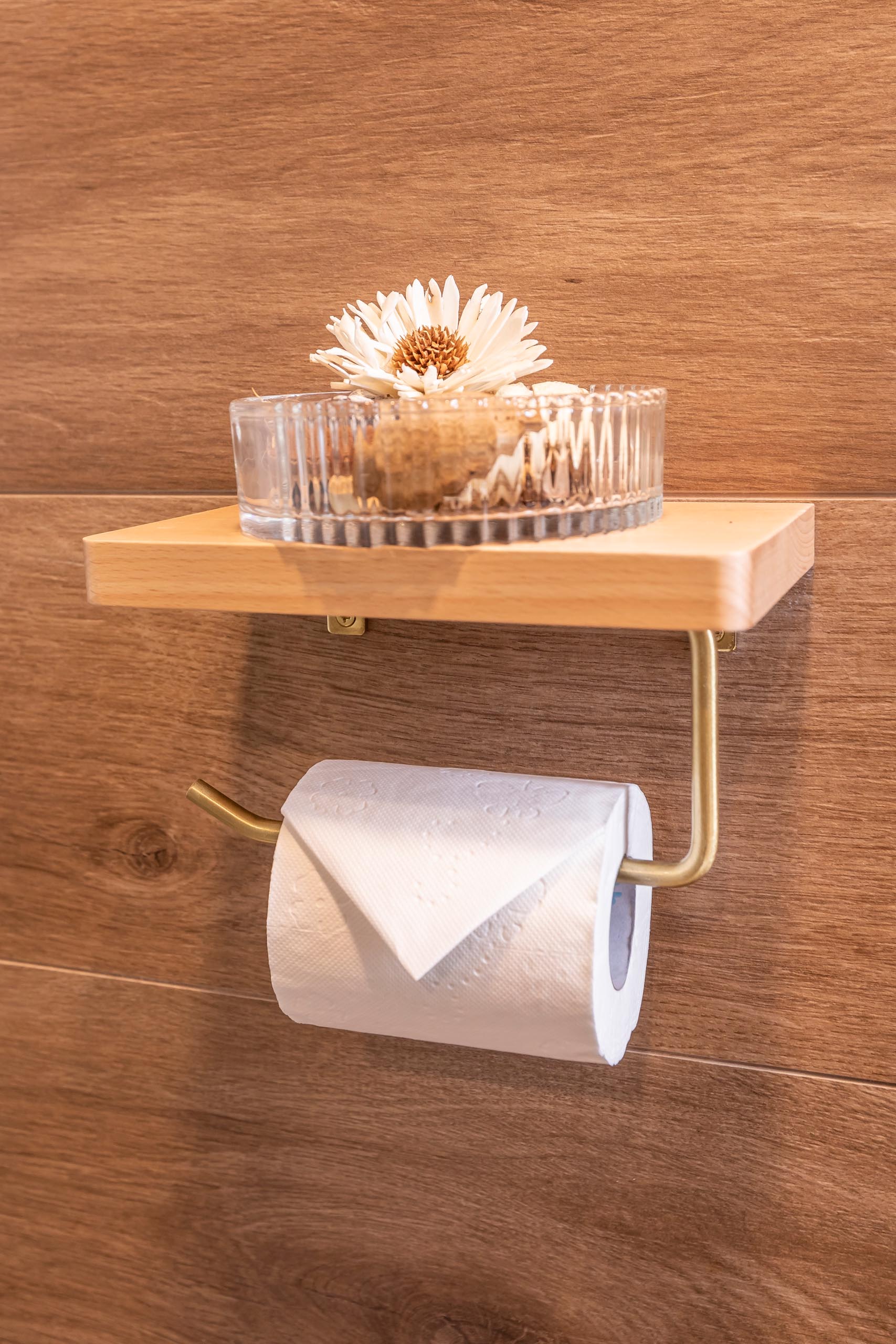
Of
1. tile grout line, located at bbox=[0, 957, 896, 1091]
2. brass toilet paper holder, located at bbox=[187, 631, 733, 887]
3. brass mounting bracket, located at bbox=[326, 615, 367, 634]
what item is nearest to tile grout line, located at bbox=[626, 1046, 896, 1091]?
tile grout line, located at bbox=[0, 957, 896, 1091]

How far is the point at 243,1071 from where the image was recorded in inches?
22.5

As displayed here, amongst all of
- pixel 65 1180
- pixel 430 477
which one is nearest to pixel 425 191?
pixel 430 477

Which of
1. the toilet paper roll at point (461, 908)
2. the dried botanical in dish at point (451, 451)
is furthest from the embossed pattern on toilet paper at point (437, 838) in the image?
the dried botanical in dish at point (451, 451)

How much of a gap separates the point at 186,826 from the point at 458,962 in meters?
0.22

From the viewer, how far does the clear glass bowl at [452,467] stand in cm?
33

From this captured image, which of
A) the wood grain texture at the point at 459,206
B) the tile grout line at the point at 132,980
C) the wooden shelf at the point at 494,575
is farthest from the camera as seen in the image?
the tile grout line at the point at 132,980

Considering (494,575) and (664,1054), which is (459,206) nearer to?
(494,575)

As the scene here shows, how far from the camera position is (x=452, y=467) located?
0.33 m

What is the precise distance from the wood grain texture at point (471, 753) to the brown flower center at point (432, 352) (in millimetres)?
147

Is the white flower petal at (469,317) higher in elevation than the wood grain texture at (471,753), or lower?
higher

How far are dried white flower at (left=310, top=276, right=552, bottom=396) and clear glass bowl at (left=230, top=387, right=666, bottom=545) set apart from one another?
31mm

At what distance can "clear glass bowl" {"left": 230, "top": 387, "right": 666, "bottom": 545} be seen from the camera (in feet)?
1.09

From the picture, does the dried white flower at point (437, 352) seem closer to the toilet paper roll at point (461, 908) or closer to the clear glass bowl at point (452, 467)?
the clear glass bowl at point (452, 467)

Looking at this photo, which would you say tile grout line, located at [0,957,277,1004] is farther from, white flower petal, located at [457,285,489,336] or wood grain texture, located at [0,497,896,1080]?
white flower petal, located at [457,285,489,336]
